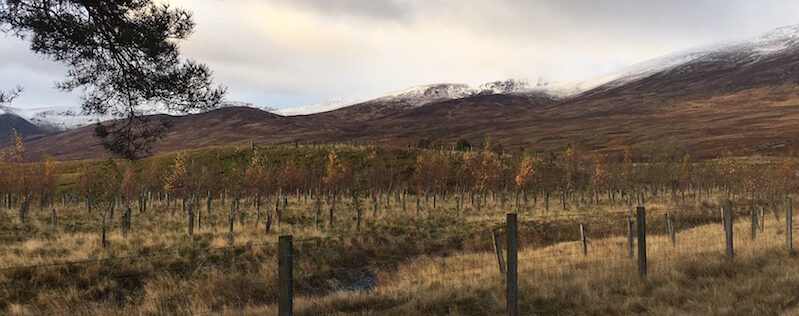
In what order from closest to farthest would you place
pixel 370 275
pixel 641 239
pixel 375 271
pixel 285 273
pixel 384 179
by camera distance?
pixel 285 273
pixel 641 239
pixel 370 275
pixel 375 271
pixel 384 179

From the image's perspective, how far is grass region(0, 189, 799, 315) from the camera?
8586 millimetres

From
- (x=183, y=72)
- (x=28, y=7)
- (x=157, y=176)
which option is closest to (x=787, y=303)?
(x=183, y=72)

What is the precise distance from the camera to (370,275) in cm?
1777

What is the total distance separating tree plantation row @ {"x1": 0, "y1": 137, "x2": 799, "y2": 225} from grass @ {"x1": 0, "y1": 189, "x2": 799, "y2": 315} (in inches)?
338

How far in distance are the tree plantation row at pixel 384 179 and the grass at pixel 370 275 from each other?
8.60m

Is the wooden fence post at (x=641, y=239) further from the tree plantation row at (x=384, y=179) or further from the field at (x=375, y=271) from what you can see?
the tree plantation row at (x=384, y=179)

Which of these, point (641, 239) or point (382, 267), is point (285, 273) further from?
point (382, 267)

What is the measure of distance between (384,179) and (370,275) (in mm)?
48516

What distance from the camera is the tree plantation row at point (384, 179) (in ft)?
151

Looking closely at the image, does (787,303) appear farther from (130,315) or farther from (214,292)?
(214,292)

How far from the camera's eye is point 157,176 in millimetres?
67062

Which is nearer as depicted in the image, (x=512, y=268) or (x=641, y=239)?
(x=512, y=268)

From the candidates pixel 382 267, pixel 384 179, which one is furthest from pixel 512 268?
pixel 384 179

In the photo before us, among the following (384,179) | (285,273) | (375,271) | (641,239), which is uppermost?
(285,273)
